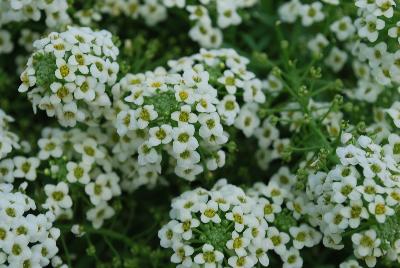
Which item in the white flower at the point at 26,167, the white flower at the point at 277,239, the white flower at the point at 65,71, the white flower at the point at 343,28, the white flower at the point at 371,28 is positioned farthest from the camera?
the white flower at the point at 343,28

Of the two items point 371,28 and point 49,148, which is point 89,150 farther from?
point 371,28

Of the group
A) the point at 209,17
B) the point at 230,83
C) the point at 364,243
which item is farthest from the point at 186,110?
the point at 209,17

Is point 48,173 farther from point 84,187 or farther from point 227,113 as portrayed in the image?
point 227,113

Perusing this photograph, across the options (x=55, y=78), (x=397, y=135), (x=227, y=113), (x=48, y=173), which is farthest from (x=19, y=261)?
(x=397, y=135)

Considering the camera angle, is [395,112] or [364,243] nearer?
[364,243]

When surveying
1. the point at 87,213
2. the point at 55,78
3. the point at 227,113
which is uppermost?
the point at 55,78

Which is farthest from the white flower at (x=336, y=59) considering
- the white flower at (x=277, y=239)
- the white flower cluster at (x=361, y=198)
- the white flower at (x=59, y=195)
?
the white flower at (x=59, y=195)

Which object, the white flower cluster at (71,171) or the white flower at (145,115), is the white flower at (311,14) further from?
the white flower cluster at (71,171)
